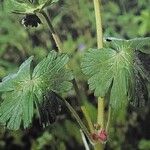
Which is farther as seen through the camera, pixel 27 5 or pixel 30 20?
pixel 30 20

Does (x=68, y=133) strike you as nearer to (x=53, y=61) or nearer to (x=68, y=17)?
(x=68, y=17)

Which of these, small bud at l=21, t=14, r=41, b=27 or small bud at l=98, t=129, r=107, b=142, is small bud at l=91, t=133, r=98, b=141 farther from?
small bud at l=21, t=14, r=41, b=27

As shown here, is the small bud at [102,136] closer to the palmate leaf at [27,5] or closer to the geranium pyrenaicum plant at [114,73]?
the geranium pyrenaicum plant at [114,73]

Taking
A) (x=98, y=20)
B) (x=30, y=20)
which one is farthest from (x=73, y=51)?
(x=98, y=20)

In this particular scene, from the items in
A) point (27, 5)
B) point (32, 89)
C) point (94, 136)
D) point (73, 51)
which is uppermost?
point (27, 5)

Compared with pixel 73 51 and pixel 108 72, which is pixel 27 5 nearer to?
pixel 108 72

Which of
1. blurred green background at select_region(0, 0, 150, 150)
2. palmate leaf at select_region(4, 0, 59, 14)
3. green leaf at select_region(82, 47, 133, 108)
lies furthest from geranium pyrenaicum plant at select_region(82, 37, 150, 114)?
blurred green background at select_region(0, 0, 150, 150)

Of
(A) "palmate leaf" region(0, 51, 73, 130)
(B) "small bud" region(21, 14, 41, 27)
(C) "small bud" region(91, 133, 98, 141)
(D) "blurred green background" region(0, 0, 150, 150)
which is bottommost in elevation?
(D) "blurred green background" region(0, 0, 150, 150)
